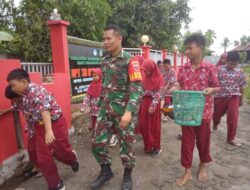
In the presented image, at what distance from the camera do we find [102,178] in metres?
3.44

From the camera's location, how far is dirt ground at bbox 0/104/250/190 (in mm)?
3477

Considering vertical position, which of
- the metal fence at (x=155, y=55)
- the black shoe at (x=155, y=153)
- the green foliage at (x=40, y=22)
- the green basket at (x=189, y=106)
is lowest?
the black shoe at (x=155, y=153)

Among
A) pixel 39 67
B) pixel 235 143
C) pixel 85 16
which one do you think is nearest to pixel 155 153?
pixel 235 143

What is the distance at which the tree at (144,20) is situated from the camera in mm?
14016

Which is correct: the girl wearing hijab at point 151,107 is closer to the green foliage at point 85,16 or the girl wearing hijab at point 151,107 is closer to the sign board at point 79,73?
the sign board at point 79,73

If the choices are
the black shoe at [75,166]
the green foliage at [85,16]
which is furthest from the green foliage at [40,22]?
the black shoe at [75,166]

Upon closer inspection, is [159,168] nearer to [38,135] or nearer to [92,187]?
[92,187]

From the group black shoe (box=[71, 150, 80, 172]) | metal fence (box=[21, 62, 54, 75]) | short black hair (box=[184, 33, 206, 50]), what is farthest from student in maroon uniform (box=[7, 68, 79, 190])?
metal fence (box=[21, 62, 54, 75])

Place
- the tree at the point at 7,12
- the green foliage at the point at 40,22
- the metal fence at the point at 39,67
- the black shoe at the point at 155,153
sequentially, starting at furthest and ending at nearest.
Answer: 1. the tree at the point at 7,12
2. the green foliage at the point at 40,22
3. the metal fence at the point at 39,67
4. the black shoe at the point at 155,153

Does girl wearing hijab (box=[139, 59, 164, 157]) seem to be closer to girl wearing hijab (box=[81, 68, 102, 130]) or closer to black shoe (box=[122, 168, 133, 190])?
girl wearing hijab (box=[81, 68, 102, 130])

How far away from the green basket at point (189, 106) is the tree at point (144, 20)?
10.7m

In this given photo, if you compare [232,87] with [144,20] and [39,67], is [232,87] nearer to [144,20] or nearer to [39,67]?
[39,67]

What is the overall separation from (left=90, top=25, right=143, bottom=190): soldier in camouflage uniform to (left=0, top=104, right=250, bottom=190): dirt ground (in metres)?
0.39

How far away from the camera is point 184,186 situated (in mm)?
3426
